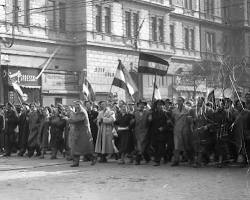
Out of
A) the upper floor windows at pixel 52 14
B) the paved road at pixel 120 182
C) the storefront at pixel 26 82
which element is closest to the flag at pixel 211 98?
the paved road at pixel 120 182

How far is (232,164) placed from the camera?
14.7m

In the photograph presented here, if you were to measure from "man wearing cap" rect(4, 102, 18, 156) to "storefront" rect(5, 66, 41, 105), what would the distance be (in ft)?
54.1

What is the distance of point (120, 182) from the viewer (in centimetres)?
1154

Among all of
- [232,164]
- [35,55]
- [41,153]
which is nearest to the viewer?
[232,164]

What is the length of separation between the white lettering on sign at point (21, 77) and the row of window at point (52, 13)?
3557 mm

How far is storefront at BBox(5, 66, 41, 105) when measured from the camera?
35938 mm

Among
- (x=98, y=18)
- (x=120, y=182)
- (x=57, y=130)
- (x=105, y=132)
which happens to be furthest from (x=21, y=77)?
(x=120, y=182)

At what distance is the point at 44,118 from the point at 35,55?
20.3m

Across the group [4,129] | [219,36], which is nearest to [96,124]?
[4,129]

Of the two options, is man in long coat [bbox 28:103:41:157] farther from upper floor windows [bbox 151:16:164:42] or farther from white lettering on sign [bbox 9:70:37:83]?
upper floor windows [bbox 151:16:164:42]

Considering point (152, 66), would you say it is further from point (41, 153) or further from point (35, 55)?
point (35, 55)

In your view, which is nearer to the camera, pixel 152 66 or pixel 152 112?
pixel 152 112

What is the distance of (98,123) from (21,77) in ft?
69.9

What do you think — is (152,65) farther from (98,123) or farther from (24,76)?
(24,76)
